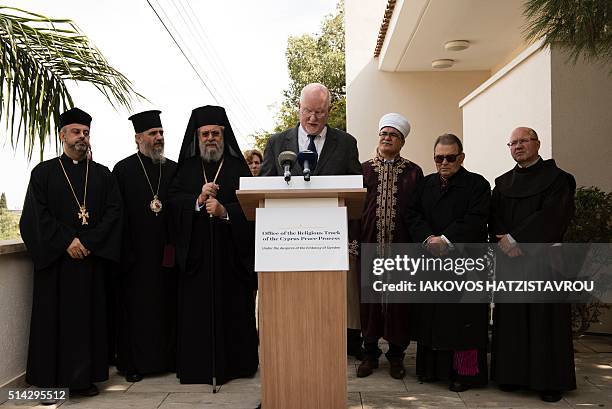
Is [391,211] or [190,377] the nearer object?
[190,377]

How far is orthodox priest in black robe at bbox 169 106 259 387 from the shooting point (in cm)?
532

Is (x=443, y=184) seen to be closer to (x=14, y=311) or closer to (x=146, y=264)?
(x=146, y=264)

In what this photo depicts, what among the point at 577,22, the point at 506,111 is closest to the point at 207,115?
the point at 577,22

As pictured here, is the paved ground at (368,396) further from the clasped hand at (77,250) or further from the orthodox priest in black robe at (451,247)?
the clasped hand at (77,250)

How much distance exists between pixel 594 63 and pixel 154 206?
4.38 meters

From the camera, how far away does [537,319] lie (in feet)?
16.2

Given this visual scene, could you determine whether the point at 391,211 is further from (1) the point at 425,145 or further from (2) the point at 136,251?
(1) the point at 425,145

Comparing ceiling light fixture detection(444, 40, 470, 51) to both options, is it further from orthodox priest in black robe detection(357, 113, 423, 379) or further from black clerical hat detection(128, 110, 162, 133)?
black clerical hat detection(128, 110, 162, 133)

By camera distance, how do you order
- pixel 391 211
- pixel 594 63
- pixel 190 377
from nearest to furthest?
1. pixel 190 377
2. pixel 391 211
3. pixel 594 63

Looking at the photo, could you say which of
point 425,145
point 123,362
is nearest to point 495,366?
point 123,362

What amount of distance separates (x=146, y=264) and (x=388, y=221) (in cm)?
198

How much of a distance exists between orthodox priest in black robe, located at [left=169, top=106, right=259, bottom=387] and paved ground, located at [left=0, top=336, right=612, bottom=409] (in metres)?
0.21

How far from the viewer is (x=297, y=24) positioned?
137 feet

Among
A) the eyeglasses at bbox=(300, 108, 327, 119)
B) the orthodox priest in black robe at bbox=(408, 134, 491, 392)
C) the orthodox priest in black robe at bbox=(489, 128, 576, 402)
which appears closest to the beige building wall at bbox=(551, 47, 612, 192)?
the orthodox priest in black robe at bbox=(489, 128, 576, 402)
